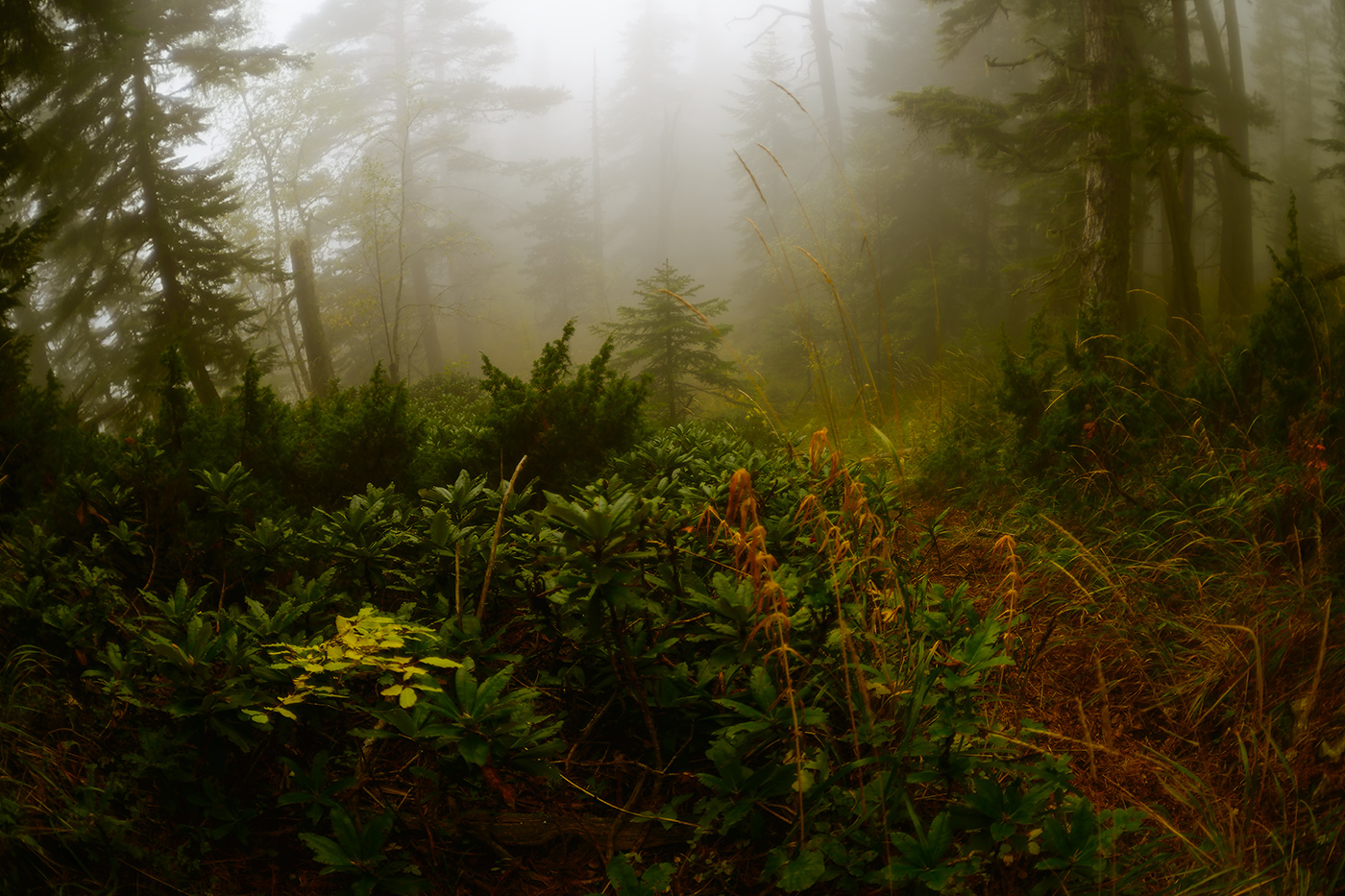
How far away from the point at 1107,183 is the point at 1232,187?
535 centimetres

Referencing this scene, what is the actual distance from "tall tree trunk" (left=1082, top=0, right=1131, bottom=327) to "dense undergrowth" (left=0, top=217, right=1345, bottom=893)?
3548 millimetres

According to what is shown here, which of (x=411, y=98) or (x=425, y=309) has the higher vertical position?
(x=411, y=98)

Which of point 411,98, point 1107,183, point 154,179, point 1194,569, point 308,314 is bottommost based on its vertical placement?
point 1194,569

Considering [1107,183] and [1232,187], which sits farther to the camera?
[1232,187]

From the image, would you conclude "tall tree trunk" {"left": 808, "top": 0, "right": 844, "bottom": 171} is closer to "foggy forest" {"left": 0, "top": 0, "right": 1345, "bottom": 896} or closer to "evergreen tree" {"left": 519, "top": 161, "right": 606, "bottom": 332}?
"evergreen tree" {"left": 519, "top": 161, "right": 606, "bottom": 332}

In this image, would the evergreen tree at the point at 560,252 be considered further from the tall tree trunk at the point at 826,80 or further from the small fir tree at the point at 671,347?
the small fir tree at the point at 671,347

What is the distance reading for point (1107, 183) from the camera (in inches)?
220

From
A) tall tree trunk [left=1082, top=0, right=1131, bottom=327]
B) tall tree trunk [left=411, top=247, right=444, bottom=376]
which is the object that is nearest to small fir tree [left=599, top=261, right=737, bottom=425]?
tall tree trunk [left=1082, top=0, right=1131, bottom=327]

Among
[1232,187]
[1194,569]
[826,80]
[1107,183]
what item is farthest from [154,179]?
[1232,187]

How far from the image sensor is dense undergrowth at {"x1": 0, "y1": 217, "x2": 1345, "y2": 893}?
1.12 m

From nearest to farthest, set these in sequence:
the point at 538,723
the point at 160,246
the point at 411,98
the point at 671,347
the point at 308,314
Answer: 1. the point at 538,723
2. the point at 160,246
3. the point at 671,347
4. the point at 308,314
5. the point at 411,98

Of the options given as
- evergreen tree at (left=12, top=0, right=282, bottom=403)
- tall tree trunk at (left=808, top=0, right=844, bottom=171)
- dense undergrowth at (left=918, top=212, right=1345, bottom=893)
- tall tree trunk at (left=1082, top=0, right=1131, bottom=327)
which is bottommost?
dense undergrowth at (left=918, top=212, right=1345, bottom=893)

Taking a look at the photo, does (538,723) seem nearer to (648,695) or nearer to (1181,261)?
(648,695)

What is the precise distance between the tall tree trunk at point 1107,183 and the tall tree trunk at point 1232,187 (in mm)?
3487
